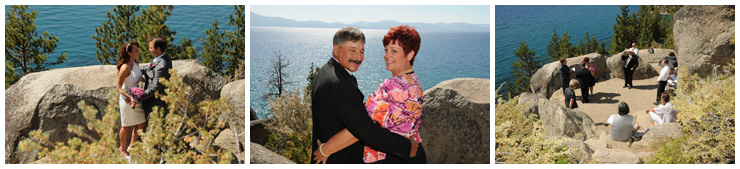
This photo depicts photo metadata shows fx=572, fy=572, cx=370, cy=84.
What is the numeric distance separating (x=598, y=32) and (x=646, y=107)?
129 cm

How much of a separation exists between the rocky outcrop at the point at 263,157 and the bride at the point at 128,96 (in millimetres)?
1461

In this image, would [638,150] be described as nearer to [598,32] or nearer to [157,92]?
[598,32]

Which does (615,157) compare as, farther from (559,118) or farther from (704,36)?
(704,36)

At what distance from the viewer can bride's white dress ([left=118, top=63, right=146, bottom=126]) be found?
734cm

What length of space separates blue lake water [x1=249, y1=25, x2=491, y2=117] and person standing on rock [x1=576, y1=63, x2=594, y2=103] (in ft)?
6.11

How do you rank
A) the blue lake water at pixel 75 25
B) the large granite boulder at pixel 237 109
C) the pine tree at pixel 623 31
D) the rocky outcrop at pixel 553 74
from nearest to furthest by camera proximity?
the large granite boulder at pixel 237 109, the blue lake water at pixel 75 25, the pine tree at pixel 623 31, the rocky outcrop at pixel 553 74

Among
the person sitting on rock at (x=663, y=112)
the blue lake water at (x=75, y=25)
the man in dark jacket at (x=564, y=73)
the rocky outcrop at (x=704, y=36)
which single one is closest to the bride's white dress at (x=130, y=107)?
the blue lake water at (x=75, y=25)

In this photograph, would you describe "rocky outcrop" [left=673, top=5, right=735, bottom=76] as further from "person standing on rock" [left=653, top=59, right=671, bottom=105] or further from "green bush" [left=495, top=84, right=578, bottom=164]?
"green bush" [left=495, top=84, right=578, bottom=164]

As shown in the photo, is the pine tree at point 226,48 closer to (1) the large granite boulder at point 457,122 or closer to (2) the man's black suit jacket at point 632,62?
(1) the large granite boulder at point 457,122

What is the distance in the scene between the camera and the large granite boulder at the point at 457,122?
7.47 meters

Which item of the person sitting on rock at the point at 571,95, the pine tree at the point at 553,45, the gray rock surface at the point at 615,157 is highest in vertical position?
the pine tree at the point at 553,45

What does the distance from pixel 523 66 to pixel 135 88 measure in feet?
17.3

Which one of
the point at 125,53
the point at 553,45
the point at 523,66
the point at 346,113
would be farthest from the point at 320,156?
the point at 553,45

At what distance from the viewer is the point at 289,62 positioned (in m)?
7.28
